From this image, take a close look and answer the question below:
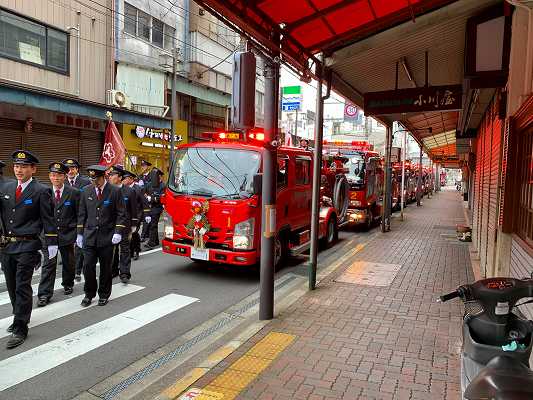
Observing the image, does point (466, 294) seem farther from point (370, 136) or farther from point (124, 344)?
point (370, 136)

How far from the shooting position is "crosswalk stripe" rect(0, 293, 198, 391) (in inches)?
180

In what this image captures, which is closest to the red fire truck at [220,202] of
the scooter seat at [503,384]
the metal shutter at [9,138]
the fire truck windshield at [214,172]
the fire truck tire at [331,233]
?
the fire truck windshield at [214,172]

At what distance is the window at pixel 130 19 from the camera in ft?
64.1

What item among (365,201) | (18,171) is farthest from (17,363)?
(365,201)

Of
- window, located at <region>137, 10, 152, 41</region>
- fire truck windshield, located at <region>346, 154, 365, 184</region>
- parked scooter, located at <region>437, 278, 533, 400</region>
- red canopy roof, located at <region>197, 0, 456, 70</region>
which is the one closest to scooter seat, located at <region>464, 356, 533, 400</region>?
parked scooter, located at <region>437, 278, 533, 400</region>

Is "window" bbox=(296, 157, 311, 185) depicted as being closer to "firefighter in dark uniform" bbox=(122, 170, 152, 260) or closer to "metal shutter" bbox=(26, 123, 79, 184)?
"firefighter in dark uniform" bbox=(122, 170, 152, 260)

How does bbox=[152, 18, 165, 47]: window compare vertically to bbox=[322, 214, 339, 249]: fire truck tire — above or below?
above

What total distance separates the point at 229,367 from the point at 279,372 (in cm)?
50

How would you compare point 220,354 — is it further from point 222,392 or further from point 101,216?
point 101,216

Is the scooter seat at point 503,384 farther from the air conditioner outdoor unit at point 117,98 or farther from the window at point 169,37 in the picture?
the window at point 169,37

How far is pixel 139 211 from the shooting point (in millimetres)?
9633

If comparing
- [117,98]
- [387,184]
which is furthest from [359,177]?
[117,98]

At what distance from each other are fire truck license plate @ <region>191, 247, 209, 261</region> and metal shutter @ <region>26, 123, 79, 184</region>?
9.88 metres

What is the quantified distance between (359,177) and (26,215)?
11.8 metres
